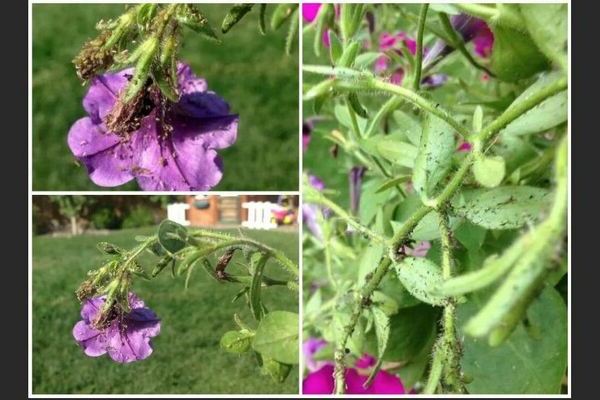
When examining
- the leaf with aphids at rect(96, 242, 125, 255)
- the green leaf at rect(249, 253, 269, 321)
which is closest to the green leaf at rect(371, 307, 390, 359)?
the green leaf at rect(249, 253, 269, 321)

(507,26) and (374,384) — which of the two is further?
(374,384)

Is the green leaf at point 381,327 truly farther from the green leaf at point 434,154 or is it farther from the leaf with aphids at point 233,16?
the leaf with aphids at point 233,16

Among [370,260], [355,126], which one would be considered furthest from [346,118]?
[370,260]

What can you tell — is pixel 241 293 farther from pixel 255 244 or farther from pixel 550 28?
pixel 550 28

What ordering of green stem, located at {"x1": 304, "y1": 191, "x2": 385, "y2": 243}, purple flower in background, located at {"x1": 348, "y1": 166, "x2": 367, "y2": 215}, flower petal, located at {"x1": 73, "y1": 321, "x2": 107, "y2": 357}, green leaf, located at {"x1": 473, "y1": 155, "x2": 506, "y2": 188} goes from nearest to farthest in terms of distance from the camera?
green leaf, located at {"x1": 473, "y1": 155, "x2": 506, "y2": 188} → green stem, located at {"x1": 304, "y1": 191, "x2": 385, "y2": 243} → flower petal, located at {"x1": 73, "y1": 321, "x2": 107, "y2": 357} → purple flower in background, located at {"x1": 348, "y1": 166, "x2": 367, "y2": 215}

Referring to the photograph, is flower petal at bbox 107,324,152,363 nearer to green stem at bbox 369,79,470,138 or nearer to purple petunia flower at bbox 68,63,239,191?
purple petunia flower at bbox 68,63,239,191

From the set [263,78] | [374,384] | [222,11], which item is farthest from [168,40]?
[374,384]

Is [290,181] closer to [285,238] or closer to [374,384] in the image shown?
[285,238]
